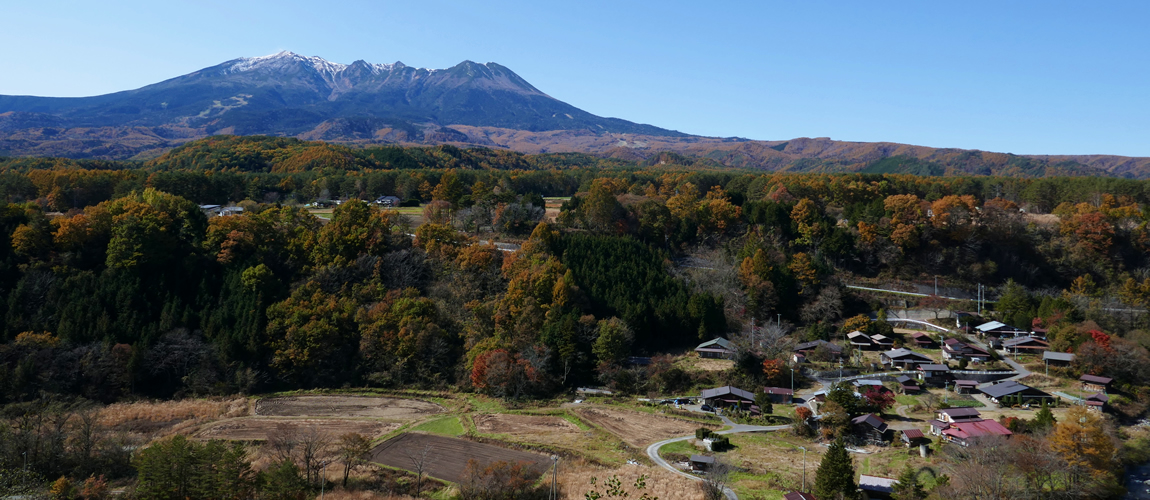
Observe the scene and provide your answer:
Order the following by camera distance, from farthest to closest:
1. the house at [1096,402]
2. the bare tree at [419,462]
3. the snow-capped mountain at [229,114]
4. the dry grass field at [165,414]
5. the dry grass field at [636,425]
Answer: the snow-capped mountain at [229,114], the house at [1096,402], the dry grass field at [165,414], the dry grass field at [636,425], the bare tree at [419,462]

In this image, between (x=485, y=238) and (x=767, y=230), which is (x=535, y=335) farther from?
(x=767, y=230)

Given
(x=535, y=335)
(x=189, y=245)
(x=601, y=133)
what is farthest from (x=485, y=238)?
(x=601, y=133)

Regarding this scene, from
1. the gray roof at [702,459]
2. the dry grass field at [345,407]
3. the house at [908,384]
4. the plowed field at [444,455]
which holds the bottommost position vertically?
the dry grass field at [345,407]

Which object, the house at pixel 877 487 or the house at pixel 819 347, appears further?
the house at pixel 819 347

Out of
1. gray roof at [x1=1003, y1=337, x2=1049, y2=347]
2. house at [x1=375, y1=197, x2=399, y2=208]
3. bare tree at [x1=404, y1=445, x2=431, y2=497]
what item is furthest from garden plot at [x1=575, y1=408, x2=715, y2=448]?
house at [x1=375, y1=197, x2=399, y2=208]

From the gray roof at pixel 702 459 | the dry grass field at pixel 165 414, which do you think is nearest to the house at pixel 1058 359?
the gray roof at pixel 702 459

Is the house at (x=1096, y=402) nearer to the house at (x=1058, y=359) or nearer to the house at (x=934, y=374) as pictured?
the house at (x=1058, y=359)
